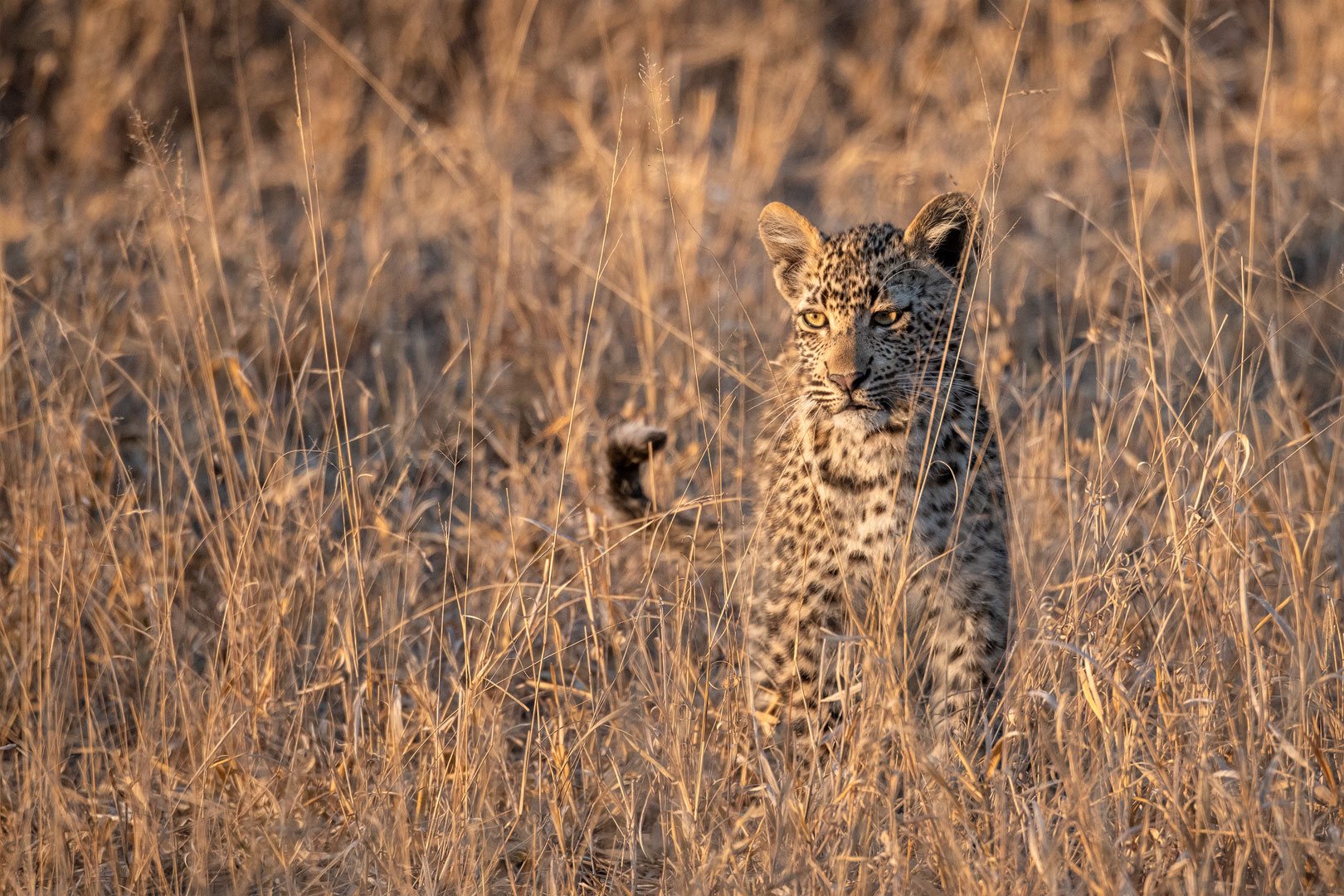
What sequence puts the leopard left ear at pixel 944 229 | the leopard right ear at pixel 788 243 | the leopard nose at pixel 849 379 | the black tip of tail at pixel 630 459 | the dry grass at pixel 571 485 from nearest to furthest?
1. the dry grass at pixel 571 485
2. the leopard nose at pixel 849 379
3. the leopard left ear at pixel 944 229
4. the black tip of tail at pixel 630 459
5. the leopard right ear at pixel 788 243

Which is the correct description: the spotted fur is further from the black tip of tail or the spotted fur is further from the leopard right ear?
the black tip of tail

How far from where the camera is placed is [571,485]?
18.3ft

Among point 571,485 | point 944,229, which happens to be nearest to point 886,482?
point 944,229

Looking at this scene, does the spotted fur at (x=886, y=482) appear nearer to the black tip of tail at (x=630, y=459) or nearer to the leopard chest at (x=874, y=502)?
the leopard chest at (x=874, y=502)

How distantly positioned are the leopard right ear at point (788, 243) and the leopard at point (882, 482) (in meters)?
0.01

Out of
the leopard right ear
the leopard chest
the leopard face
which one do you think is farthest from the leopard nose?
the leopard right ear

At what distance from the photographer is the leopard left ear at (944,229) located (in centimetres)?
412

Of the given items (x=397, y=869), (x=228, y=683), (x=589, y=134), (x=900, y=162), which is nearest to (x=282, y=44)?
(x=589, y=134)

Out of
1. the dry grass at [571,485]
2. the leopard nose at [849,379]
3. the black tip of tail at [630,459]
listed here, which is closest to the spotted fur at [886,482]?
the leopard nose at [849,379]

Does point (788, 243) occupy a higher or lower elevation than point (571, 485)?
higher

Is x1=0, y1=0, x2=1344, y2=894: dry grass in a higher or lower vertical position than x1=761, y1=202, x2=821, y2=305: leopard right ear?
lower

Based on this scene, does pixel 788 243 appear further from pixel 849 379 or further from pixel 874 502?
pixel 874 502

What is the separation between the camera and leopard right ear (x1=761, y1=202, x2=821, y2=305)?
14.4 feet

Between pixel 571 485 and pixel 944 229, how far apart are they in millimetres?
2085
